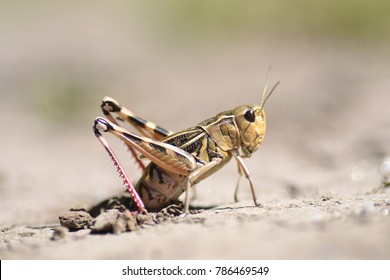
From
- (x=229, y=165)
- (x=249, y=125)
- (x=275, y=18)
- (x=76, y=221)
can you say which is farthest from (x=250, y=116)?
(x=275, y=18)

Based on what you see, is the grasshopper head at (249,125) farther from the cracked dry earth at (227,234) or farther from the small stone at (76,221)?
the small stone at (76,221)

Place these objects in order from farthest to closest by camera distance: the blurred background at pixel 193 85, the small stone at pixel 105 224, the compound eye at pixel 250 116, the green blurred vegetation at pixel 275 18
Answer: the green blurred vegetation at pixel 275 18
the blurred background at pixel 193 85
the compound eye at pixel 250 116
the small stone at pixel 105 224

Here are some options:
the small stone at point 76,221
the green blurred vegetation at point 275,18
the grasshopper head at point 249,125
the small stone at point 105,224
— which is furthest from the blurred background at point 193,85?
the small stone at point 105,224

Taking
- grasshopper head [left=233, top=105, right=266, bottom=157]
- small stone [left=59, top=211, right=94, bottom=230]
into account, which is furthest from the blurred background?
small stone [left=59, top=211, right=94, bottom=230]

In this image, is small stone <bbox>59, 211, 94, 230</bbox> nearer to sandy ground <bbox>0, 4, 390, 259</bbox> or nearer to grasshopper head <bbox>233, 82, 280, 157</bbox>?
sandy ground <bbox>0, 4, 390, 259</bbox>

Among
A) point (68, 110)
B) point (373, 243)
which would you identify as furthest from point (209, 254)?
point (68, 110)

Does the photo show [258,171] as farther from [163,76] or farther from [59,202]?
[163,76]
